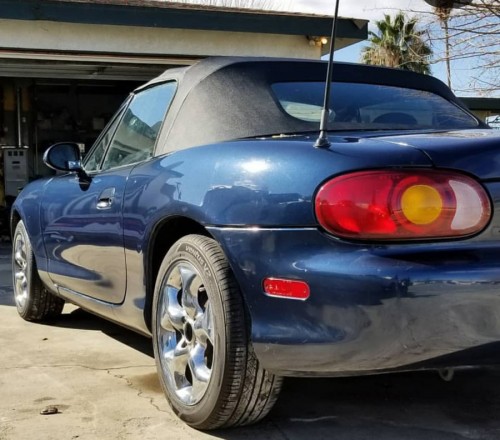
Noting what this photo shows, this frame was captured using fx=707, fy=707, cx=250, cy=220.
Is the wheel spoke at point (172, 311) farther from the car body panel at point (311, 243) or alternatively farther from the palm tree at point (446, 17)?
the palm tree at point (446, 17)

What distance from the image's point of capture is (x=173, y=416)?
3.19 metres

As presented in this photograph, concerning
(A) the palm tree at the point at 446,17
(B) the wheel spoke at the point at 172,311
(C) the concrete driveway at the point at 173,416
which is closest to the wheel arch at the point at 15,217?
(C) the concrete driveway at the point at 173,416

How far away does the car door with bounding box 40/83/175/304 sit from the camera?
371cm

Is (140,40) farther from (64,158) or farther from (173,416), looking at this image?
(173,416)

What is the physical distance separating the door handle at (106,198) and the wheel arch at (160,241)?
1.63ft

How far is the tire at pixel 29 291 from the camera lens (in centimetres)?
514

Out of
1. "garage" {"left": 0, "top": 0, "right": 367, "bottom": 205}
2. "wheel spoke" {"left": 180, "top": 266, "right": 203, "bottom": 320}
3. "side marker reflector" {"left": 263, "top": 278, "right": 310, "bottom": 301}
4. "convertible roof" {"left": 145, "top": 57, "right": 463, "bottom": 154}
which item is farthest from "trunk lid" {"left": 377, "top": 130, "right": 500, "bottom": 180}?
"garage" {"left": 0, "top": 0, "right": 367, "bottom": 205}

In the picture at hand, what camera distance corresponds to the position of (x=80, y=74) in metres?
12.9

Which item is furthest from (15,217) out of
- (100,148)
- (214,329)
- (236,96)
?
(214,329)

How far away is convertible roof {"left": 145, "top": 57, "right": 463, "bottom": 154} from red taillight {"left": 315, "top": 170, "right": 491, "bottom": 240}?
2.66 feet

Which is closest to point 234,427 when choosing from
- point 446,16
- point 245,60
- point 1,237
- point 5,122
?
point 245,60

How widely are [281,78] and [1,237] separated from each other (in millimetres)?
9794

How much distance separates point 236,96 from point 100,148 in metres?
1.37

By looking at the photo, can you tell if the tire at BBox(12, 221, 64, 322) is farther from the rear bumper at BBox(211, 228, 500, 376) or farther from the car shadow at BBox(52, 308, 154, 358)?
the rear bumper at BBox(211, 228, 500, 376)
